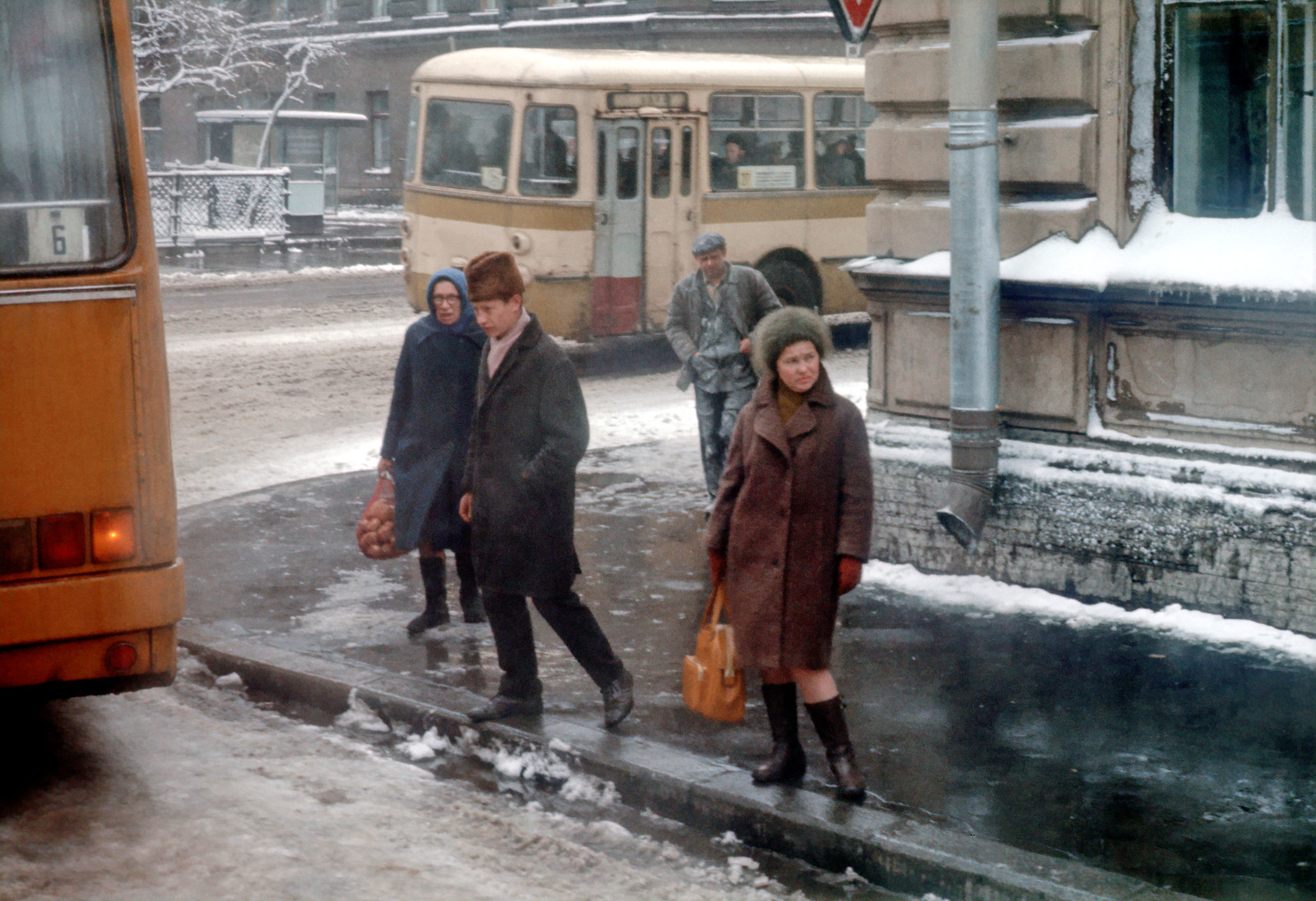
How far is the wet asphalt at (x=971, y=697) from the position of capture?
4797 mm

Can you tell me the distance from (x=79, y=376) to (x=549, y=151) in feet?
36.4

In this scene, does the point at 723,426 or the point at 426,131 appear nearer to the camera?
the point at 723,426

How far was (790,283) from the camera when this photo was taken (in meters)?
17.6

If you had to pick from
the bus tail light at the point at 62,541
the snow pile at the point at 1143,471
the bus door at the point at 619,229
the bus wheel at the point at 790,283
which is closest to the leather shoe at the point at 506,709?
the bus tail light at the point at 62,541

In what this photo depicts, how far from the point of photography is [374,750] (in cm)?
589

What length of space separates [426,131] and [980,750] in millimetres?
12671

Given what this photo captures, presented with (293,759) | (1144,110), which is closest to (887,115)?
(1144,110)

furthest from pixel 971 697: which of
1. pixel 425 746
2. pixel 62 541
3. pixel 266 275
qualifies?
pixel 266 275

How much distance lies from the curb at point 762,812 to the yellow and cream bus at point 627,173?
953 centimetres

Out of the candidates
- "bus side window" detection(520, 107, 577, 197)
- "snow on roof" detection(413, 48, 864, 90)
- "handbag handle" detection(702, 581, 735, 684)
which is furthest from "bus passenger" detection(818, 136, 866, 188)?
"handbag handle" detection(702, 581, 735, 684)

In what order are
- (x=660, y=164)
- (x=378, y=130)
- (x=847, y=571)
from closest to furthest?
(x=847, y=571) < (x=660, y=164) < (x=378, y=130)

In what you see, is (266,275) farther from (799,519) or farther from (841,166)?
(799,519)

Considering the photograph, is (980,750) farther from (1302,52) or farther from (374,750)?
(1302,52)

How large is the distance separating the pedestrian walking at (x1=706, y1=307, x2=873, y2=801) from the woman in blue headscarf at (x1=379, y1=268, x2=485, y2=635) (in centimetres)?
230
